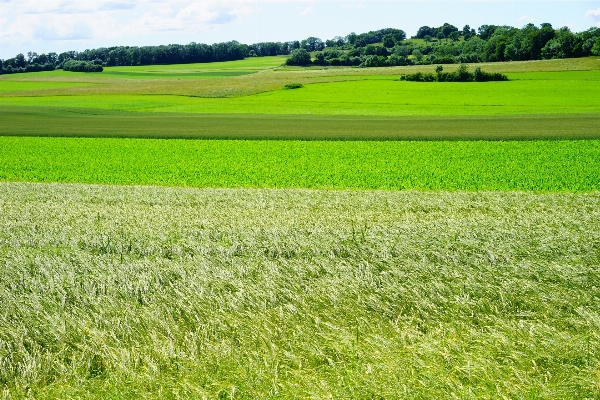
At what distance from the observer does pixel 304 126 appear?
4738 centimetres

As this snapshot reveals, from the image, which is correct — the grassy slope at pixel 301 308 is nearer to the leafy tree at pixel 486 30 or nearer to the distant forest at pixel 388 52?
the distant forest at pixel 388 52

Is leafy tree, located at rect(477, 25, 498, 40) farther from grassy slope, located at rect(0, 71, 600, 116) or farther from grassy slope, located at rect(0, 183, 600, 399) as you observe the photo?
grassy slope, located at rect(0, 183, 600, 399)

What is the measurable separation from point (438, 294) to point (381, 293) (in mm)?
725

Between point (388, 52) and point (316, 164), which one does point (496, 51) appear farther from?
point (316, 164)

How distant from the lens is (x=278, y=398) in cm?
549

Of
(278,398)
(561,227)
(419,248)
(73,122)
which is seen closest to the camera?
(278,398)

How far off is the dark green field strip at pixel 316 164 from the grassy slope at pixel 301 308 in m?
10.4

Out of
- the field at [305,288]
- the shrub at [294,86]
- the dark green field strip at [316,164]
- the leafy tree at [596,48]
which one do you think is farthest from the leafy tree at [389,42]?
the field at [305,288]

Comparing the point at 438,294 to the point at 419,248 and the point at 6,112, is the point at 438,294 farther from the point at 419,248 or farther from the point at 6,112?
the point at 6,112

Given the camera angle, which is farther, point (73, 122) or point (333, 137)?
point (73, 122)

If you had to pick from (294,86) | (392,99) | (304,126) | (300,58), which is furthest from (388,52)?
(304,126)

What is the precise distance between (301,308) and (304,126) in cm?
4052

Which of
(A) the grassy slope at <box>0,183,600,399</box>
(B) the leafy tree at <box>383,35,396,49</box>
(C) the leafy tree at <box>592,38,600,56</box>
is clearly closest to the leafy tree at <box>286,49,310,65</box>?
(B) the leafy tree at <box>383,35,396,49</box>

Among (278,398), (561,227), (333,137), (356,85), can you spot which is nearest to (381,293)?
(278,398)
